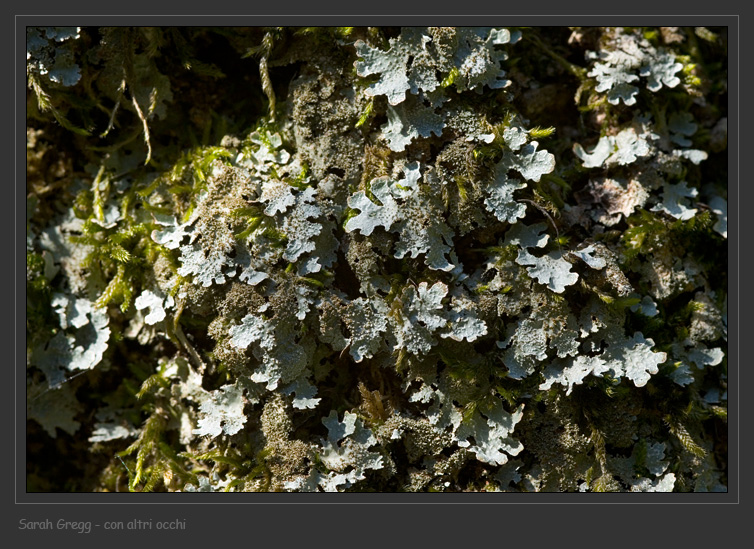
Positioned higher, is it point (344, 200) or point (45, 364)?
point (344, 200)

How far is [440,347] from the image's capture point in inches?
77.1

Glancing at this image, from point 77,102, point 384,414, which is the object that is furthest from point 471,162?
point 77,102

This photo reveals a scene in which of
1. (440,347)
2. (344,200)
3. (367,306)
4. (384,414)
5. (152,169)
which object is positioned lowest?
(384,414)

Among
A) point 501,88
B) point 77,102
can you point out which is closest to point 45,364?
point 77,102

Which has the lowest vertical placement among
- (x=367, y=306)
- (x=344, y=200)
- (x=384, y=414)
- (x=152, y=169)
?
(x=384, y=414)

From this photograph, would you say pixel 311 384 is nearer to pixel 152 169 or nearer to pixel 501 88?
pixel 152 169

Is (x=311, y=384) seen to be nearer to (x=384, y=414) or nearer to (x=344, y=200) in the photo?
(x=384, y=414)

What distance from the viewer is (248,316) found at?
1949 millimetres

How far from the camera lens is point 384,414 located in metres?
1.98

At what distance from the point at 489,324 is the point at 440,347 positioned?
175mm

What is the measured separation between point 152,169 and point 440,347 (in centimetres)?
123

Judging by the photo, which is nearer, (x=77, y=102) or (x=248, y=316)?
(x=248, y=316)

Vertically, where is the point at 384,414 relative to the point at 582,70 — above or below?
below

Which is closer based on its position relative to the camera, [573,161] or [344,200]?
[344,200]
